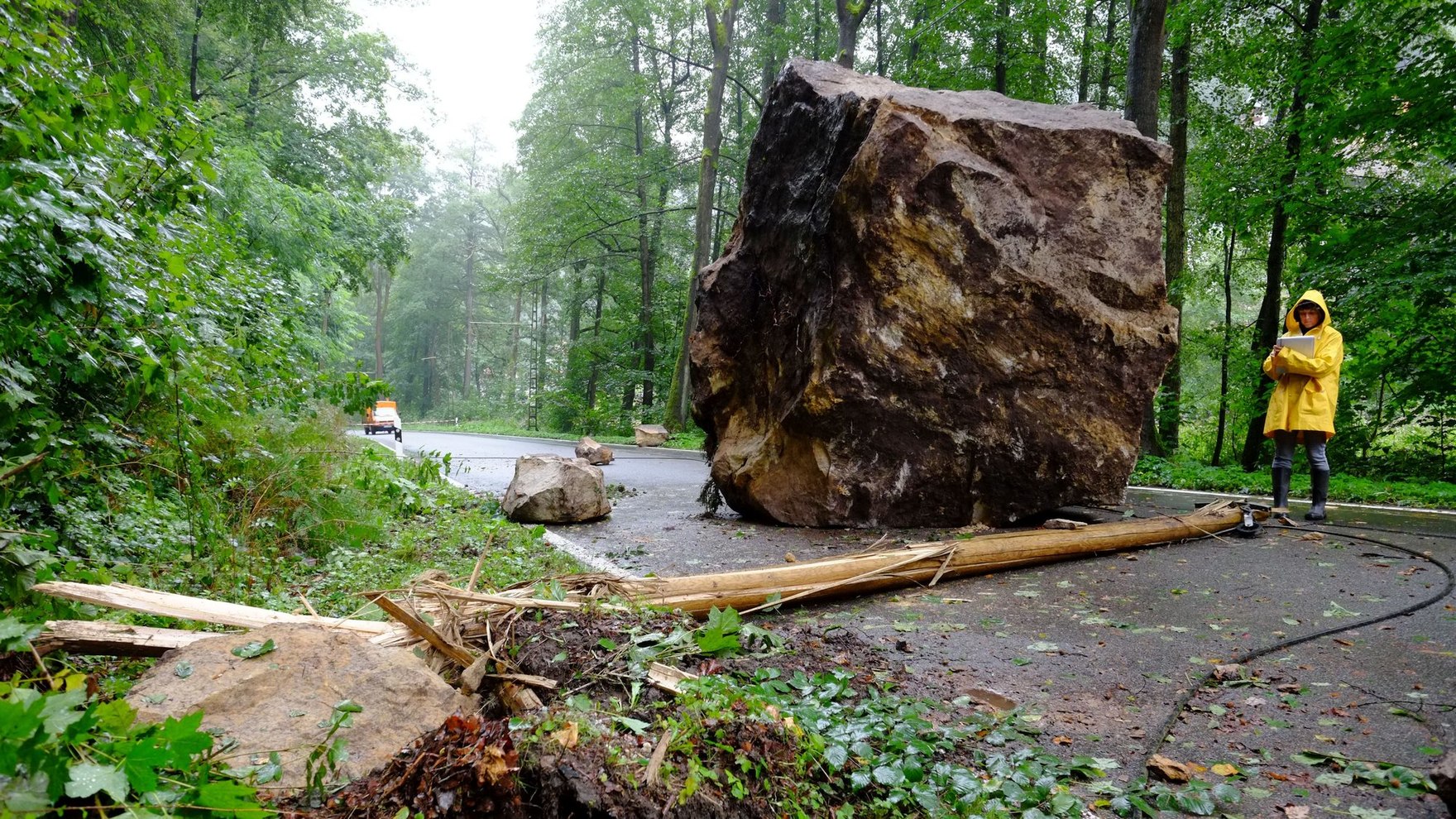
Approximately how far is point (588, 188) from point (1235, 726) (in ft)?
79.9

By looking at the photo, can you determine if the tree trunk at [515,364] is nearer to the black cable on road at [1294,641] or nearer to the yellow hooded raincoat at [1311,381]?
the yellow hooded raincoat at [1311,381]

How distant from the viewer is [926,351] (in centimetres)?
625

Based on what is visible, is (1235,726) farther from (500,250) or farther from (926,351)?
(500,250)

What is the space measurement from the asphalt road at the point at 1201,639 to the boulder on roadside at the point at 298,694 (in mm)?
1915

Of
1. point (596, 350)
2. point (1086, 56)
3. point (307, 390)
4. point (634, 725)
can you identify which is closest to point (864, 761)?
point (634, 725)

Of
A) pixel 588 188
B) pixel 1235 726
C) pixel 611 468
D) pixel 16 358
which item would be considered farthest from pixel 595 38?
pixel 1235 726

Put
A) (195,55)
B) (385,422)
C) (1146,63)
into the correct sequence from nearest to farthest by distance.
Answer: (1146,63)
(195,55)
(385,422)

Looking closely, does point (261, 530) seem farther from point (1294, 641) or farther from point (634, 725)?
point (1294, 641)

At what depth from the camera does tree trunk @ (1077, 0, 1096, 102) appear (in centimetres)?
1789

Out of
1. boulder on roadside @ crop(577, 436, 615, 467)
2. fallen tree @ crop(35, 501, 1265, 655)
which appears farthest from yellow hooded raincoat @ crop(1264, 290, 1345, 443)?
boulder on roadside @ crop(577, 436, 615, 467)

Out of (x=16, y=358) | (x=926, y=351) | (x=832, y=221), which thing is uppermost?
(x=832, y=221)

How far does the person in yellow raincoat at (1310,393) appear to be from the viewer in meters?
6.93

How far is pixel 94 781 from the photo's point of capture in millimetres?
1336

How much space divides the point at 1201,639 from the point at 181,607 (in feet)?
15.0
